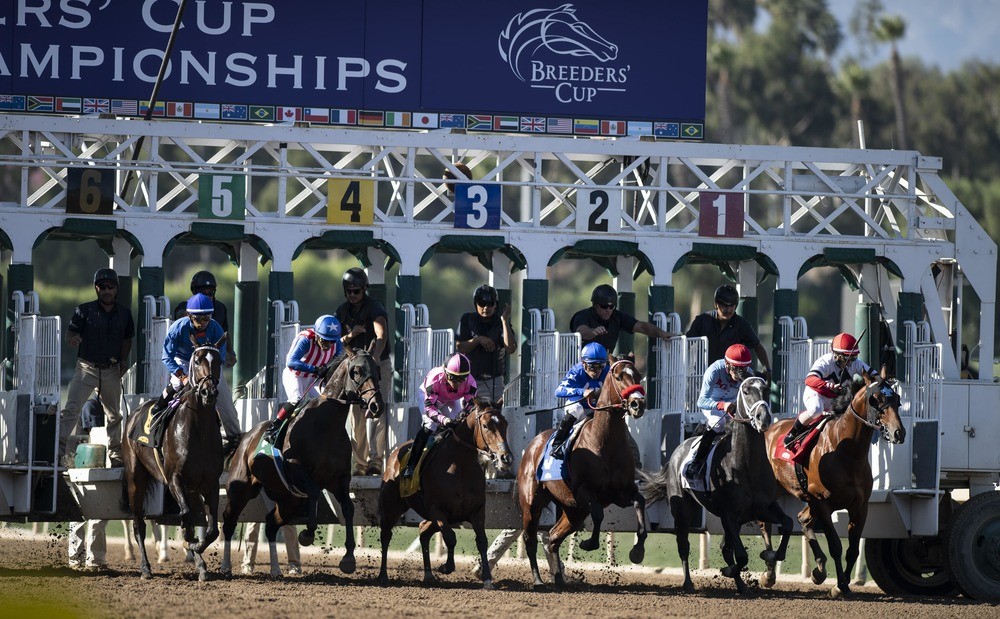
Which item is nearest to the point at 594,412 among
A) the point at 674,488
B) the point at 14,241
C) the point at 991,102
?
the point at 674,488

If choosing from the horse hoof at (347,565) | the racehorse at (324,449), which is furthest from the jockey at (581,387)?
the horse hoof at (347,565)

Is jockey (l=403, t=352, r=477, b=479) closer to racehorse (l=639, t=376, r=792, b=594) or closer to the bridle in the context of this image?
the bridle

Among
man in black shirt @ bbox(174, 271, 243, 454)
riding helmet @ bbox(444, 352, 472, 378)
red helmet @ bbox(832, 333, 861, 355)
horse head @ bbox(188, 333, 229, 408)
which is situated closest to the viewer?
horse head @ bbox(188, 333, 229, 408)

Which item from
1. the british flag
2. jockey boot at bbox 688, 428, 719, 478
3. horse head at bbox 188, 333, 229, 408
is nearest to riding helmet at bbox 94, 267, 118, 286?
horse head at bbox 188, 333, 229, 408

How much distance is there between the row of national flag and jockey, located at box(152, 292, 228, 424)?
8.06ft

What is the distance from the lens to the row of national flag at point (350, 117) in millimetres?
15477

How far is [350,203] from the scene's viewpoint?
49.5 ft

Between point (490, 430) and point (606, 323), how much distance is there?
220cm

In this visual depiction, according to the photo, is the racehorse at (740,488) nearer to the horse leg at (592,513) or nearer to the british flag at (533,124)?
the horse leg at (592,513)

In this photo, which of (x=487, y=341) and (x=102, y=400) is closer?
(x=487, y=341)

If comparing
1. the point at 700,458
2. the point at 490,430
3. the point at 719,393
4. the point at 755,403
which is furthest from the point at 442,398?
the point at 755,403

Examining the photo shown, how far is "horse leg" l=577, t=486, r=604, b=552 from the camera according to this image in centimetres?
1316

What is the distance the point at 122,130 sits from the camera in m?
14.9

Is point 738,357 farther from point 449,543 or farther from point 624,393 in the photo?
point 449,543
